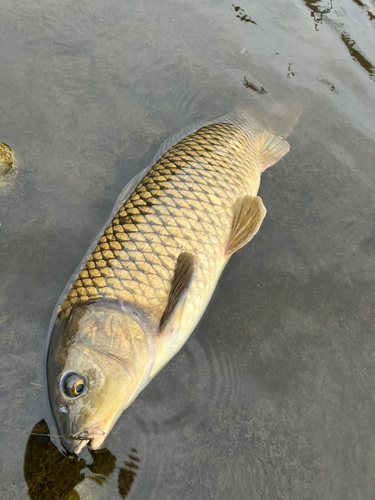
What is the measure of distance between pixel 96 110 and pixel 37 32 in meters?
1.27

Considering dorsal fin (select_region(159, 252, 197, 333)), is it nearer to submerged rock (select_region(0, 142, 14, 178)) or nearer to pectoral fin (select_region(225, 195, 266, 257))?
pectoral fin (select_region(225, 195, 266, 257))

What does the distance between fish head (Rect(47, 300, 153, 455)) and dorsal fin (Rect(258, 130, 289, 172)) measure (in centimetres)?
193

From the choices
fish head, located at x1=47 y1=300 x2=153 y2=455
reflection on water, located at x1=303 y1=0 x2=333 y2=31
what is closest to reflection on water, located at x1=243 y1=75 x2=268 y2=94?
reflection on water, located at x1=303 y1=0 x2=333 y2=31

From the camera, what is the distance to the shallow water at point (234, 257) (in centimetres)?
212

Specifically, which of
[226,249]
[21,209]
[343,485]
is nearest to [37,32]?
[21,209]

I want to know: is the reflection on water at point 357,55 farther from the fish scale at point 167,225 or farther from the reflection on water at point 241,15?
the fish scale at point 167,225

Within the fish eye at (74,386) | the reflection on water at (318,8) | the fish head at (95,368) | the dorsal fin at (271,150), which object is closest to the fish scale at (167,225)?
the fish head at (95,368)

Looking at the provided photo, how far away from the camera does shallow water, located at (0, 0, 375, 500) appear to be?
2117 millimetres

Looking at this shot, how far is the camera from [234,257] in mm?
2838

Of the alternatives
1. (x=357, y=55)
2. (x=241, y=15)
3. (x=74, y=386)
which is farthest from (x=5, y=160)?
(x=357, y=55)

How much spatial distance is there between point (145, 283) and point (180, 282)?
0.72ft

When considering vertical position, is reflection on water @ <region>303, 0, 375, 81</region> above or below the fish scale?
above

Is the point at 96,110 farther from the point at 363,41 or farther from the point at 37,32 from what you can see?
the point at 363,41

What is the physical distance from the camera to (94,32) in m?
3.79
